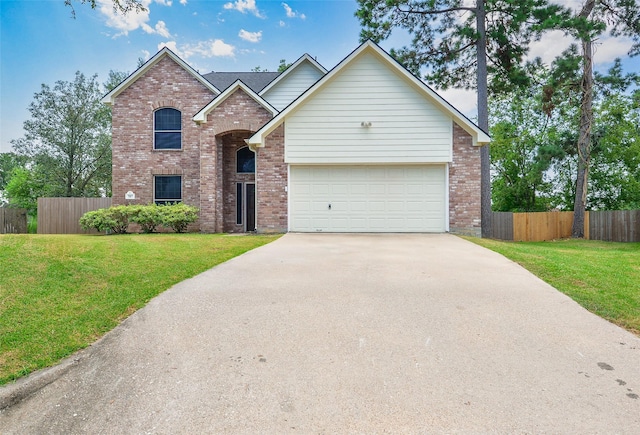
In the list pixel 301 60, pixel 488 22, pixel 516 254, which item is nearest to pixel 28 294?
pixel 516 254

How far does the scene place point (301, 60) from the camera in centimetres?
1709

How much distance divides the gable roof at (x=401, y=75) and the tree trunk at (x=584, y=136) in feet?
29.1

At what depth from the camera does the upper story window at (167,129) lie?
53.5 feet

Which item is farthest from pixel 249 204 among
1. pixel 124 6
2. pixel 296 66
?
pixel 124 6

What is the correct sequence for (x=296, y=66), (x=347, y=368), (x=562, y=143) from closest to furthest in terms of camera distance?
1. (x=347, y=368)
2. (x=296, y=66)
3. (x=562, y=143)

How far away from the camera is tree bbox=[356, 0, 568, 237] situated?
15531mm

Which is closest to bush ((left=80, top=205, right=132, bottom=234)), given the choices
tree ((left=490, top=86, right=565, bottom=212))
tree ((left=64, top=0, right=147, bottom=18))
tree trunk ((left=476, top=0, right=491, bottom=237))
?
tree ((left=64, top=0, right=147, bottom=18))

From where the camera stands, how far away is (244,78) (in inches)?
754

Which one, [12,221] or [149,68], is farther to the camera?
[12,221]

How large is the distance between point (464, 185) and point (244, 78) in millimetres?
13417

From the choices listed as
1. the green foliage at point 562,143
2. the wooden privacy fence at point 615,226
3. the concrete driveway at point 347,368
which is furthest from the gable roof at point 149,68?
the wooden privacy fence at point 615,226

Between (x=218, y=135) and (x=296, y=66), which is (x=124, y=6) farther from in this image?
(x=296, y=66)

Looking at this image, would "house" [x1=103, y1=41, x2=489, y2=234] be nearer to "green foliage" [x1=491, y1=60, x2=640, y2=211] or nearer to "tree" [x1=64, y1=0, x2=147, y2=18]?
"tree" [x1=64, y1=0, x2=147, y2=18]

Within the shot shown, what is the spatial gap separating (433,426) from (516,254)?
6.84 m
